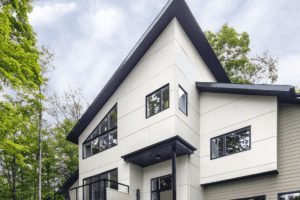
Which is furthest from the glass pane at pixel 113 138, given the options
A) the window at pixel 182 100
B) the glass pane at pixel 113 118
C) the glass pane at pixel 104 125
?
the window at pixel 182 100

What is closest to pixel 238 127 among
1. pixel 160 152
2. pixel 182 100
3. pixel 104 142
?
pixel 182 100

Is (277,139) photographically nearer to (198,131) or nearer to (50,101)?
(198,131)

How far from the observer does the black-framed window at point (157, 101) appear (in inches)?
535

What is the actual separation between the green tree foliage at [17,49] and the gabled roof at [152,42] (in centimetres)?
339

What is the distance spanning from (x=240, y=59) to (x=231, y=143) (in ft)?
45.9

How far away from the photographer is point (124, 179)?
47.8ft

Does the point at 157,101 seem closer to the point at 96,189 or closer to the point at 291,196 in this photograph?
the point at 96,189

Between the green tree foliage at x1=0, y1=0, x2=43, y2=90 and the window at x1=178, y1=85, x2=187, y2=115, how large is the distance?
5404 mm

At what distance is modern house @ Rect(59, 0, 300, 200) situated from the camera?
12156 mm

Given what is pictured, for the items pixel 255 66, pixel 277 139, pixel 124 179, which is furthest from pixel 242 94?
pixel 255 66

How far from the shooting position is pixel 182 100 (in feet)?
45.3

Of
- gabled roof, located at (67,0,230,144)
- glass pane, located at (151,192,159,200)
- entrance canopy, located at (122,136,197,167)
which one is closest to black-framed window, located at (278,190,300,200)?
entrance canopy, located at (122,136,197,167)

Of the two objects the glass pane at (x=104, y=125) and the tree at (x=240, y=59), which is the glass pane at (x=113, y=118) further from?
the tree at (x=240, y=59)

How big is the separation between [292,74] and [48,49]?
784 inches
